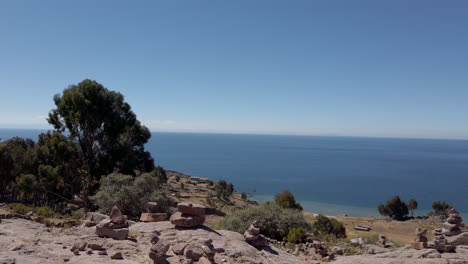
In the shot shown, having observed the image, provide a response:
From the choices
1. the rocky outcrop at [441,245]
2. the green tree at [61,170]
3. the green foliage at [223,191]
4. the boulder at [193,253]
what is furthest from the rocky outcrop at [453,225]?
the green foliage at [223,191]

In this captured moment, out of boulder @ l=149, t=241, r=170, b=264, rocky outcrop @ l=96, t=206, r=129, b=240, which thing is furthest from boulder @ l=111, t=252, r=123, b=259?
rocky outcrop @ l=96, t=206, r=129, b=240

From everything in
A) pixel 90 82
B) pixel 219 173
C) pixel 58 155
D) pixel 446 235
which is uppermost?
pixel 90 82

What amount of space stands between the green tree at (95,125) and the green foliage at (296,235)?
64.8 feet

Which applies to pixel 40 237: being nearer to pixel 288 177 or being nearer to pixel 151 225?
pixel 151 225

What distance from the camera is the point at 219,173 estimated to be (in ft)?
513

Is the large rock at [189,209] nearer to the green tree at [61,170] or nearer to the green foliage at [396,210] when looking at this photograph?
the green tree at [61,170]

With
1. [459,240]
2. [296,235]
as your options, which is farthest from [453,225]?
[296,235]

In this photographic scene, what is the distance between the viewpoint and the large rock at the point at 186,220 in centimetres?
1371

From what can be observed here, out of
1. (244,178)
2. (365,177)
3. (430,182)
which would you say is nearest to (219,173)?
(244,178)

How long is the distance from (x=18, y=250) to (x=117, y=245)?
3254 millimetres

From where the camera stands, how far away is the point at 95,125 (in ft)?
99.8

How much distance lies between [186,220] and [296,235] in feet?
29.2

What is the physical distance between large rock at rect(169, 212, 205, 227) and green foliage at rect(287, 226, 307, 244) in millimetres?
7670

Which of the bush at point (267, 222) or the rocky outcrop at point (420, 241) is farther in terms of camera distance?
the bush at point (267, 222)
